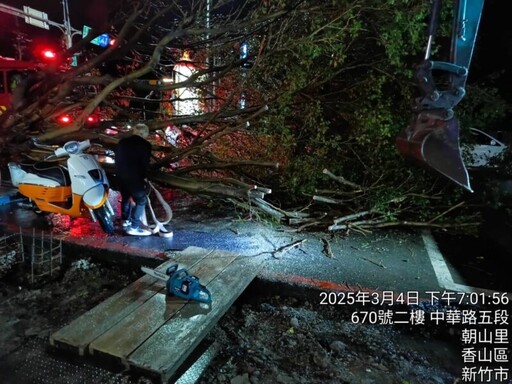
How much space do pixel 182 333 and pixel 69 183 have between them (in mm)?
3406

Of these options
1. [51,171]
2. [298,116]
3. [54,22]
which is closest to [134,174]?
[51,171]

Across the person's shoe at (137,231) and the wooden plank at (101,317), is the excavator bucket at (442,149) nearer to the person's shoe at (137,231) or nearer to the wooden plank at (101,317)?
the wooden plank at (101,317)

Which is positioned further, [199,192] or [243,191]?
[199,192]

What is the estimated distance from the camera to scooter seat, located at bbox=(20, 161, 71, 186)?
5.28m

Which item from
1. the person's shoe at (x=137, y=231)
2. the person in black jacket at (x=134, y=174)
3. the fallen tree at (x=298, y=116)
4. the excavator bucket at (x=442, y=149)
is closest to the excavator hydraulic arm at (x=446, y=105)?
the excavator bucket at (x=442, y=149)

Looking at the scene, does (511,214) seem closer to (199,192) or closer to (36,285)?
(199,192)

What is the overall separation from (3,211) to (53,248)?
2.24 metres

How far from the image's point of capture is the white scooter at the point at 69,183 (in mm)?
5145

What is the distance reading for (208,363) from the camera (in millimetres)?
3266

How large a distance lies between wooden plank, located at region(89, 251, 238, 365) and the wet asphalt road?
1.22 metres

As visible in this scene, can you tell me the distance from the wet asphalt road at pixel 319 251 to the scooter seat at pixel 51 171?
0.79 metres

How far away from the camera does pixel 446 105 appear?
283 cm

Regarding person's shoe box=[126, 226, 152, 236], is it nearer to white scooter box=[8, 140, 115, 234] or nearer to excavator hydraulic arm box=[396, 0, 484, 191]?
white scooter box=[8, 140, 115, 234]

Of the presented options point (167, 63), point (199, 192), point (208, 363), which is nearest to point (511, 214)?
point (199, 192)
